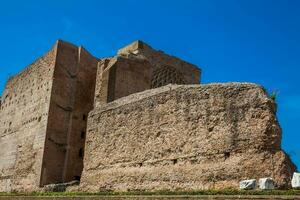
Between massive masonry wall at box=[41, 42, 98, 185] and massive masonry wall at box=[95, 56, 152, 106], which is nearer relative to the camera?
massive masonry wall at box=[95, 56, 152, 106]

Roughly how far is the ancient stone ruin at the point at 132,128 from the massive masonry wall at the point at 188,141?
29mm

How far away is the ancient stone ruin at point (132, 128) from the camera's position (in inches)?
435

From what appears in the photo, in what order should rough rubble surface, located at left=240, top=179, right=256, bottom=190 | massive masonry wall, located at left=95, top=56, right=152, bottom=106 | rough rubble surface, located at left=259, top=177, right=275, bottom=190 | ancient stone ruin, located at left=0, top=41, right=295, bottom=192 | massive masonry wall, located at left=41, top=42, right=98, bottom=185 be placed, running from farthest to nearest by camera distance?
massive masonry wall, located at left=41, top=42, right=98, bottom=185 < massive masonry wall, located at left=95, top=56, right=152, bottom=106 < ancient stone ruin, located at left=0, top=41, right=295, bottom=192 < rough rubble surface, located at left=240, top=179, right=256, bottom=190 < rough rubble surface, located at left=259, top=177, right=275, bottom=190

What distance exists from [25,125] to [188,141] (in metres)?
11.4

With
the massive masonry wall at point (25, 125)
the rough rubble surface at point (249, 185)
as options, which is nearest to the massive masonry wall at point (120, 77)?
the massive masonry wall at point (25, 125)

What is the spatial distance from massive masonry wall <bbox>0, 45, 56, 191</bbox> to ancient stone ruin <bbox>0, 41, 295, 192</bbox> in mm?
56

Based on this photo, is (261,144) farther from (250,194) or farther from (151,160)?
(151,160)

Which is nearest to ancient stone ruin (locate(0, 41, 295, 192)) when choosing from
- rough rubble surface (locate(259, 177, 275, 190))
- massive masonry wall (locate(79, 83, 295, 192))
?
massive masonry wall (locate(79, 83, 295, 192))

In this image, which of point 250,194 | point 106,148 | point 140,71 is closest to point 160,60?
point 140,71

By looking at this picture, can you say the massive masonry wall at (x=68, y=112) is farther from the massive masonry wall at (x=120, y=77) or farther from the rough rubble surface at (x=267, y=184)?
the rough rubble surface at (x=267, y=184)

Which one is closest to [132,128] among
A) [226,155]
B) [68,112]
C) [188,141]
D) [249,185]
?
[188,141]

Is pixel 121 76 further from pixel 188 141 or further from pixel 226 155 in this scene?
pixel 226 155

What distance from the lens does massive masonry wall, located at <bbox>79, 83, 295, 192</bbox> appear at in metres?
10.8

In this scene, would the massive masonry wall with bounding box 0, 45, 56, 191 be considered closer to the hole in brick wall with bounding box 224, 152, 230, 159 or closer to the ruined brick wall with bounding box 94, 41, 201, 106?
the ruined brick wall with bounding box 94, 41, 201, 106
